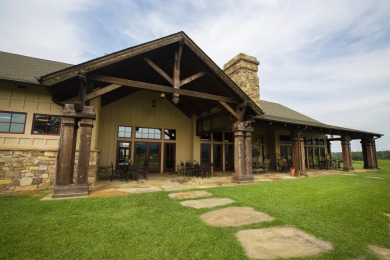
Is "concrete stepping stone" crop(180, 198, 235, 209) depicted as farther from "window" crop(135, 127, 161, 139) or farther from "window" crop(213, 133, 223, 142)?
"window" crop(213, 133, 223, 142)

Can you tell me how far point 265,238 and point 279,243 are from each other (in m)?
0.21

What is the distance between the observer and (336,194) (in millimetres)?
5598

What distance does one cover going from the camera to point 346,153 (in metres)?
13.5

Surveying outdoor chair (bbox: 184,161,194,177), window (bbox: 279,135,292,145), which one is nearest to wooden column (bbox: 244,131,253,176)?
outdoor chair (bbox: 184,161,194,177)

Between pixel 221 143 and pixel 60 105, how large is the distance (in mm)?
9460

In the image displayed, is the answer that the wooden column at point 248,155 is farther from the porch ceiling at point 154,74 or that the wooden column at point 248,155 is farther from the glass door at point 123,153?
the glass door at point 123,153

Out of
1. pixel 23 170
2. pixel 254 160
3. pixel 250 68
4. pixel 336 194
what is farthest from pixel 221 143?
pixel 23 170

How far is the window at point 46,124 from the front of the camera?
6854mm

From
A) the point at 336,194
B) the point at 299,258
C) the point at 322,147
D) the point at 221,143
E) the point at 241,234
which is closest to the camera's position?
the point at 299,258

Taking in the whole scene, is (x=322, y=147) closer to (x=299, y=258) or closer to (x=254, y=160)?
(x=254, y=160)

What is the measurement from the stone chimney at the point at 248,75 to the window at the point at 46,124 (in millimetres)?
9322

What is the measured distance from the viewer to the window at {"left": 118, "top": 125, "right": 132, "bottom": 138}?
10.6 metres

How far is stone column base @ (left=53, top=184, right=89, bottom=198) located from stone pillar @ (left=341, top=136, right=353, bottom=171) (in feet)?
52.5

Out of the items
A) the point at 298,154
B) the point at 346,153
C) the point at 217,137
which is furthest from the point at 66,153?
the point at 346,153
